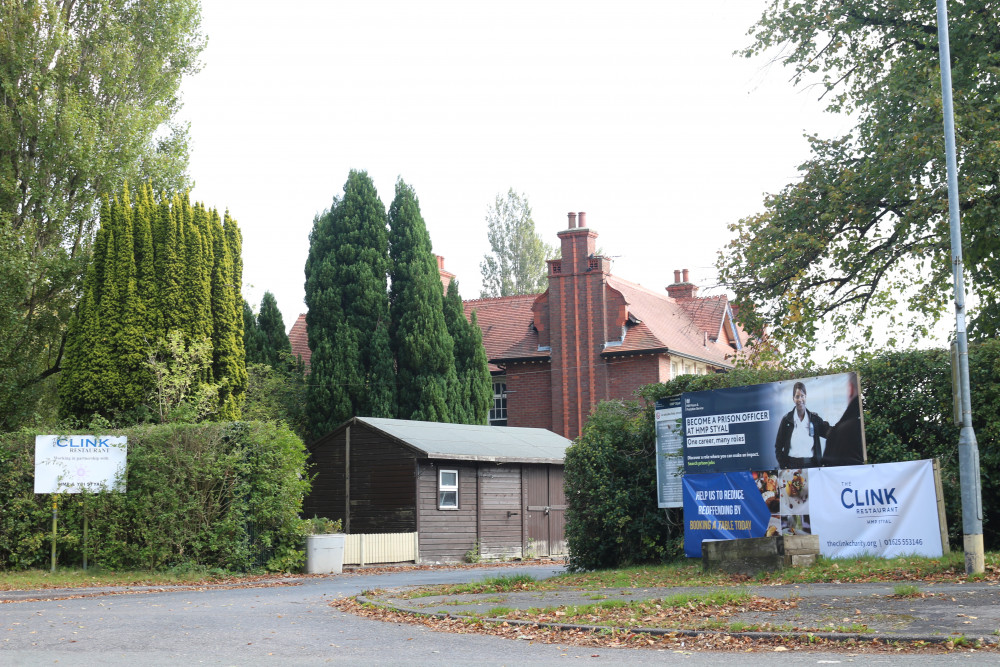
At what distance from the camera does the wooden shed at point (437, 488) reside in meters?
31.0

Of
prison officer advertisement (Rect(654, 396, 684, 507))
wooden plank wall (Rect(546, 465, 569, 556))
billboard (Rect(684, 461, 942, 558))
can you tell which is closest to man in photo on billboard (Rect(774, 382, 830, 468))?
billboard (Rect(684, 461, 942, 558))

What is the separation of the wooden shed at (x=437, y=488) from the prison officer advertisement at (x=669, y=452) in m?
12.0

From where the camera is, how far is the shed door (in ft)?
113

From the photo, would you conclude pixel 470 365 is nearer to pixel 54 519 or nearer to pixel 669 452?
pixel 54 519

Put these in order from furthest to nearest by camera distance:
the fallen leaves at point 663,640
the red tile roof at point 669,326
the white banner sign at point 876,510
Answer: the red tile roof at point 669,326 → the white banner sign at point 876,510 → the fallen leaves at point 663,640

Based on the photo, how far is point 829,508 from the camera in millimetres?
16781

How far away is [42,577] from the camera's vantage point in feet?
69.0

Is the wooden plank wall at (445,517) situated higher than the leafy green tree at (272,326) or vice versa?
the leafy green tree at (272,326)

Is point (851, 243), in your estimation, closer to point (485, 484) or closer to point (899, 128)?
point (899, 128)

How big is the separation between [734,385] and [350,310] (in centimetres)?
2711

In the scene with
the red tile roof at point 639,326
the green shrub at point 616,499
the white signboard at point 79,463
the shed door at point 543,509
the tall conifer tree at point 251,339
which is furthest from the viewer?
the red tile roof at point 639,326

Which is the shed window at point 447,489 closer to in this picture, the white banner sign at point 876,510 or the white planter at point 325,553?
the white planter at point 325,553

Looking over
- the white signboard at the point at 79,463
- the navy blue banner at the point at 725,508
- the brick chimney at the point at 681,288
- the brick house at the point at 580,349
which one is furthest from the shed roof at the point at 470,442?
the brick chimney at the point at 681,288

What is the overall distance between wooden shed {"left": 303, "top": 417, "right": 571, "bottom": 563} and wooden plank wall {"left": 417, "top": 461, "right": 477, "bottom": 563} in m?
0.03
